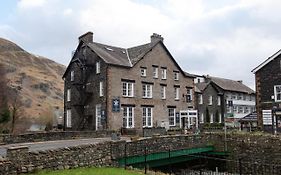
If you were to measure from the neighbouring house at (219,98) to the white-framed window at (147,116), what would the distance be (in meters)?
13.5

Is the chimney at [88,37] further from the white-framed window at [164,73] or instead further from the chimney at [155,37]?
the white-framed window at [164,73]

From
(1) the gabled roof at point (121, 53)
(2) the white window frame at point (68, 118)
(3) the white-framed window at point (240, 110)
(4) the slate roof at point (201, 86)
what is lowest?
(2) the white window frame at point (68, 118)

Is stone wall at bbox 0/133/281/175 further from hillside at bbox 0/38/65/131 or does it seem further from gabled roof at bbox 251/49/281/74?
hillside at bbox 0/38/65/131

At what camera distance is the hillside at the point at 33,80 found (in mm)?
91069

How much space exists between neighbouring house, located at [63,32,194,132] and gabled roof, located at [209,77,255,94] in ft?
50.4

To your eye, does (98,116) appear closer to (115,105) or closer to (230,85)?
(115,105)

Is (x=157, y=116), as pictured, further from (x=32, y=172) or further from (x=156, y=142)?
(x=32, y=172)

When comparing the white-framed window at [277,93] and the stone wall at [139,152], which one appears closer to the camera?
the stone wall at [139,152]

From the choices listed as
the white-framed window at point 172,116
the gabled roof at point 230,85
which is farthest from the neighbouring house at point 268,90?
the gabled roof at point 230,85

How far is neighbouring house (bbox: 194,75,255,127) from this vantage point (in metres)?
55.0

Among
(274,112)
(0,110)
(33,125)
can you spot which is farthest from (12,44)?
(274,112)

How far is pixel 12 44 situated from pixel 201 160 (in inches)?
5486

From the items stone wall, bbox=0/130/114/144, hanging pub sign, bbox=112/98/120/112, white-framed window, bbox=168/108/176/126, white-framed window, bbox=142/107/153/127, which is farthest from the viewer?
white-framed window, bbox=168/108/176/126

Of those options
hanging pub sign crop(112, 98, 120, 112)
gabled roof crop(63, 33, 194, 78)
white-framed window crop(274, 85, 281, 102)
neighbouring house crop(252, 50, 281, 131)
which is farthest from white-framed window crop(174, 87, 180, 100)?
white-framed window crop(274, 85, 281, 102)
